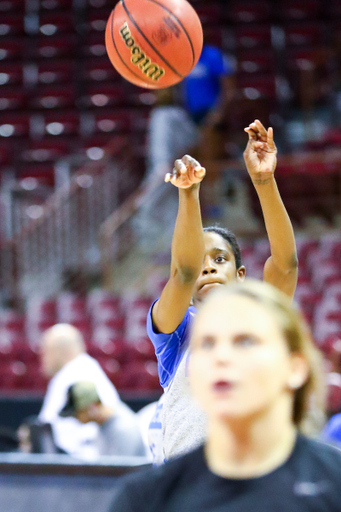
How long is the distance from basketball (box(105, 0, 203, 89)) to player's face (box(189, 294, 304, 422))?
1617 mm

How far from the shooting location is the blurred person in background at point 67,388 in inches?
188

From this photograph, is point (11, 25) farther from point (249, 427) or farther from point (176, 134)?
point (249, 427)

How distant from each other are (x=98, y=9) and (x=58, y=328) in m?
7.92

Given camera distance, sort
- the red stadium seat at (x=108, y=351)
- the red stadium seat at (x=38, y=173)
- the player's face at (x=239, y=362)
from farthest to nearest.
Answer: the red stadium seat at (x=38, y=173) → the red stadium seat at (x=108, y=351) → the player's face at (x=239, y=362)

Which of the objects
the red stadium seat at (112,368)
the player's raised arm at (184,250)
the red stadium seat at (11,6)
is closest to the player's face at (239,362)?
the player's raised arm at (184,250)

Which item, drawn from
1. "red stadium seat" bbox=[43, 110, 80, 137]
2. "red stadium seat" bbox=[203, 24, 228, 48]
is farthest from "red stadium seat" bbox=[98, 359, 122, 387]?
"red stadium seat" bbox=[203, 24, 228, 48]

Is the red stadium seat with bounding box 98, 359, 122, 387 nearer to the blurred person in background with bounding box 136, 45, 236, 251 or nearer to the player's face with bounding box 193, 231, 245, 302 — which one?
the blurred person in background with bounding box 136, 45, 236, 251

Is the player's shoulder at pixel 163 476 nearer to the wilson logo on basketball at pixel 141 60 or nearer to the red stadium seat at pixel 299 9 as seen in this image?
the wilson logo on basketball at pixel 141 60

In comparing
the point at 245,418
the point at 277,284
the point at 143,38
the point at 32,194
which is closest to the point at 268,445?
the point at 245,418

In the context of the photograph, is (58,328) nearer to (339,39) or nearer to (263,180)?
(263,180)

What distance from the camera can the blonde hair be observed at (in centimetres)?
126

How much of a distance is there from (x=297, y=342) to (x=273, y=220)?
0.92 metres

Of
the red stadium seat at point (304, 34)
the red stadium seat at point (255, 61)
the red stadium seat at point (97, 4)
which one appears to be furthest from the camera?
the red stadium seat at point (97, 4)

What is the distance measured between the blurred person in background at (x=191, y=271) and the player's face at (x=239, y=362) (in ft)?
2.29
